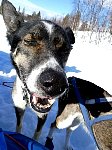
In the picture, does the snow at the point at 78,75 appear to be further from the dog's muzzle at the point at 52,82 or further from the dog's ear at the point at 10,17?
the dog's muzzle at the point at 52,82

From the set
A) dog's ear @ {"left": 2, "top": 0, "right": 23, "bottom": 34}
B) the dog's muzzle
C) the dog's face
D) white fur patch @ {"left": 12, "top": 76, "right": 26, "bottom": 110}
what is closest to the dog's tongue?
the dog's face

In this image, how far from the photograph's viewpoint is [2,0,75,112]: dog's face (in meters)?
2.97

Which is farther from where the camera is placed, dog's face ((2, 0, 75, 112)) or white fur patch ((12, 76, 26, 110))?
white fur patch ((12, 76, 26, 110))

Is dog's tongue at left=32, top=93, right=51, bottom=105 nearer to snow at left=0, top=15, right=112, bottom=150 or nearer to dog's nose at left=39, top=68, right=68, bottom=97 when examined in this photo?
dog's nose at left=39, top=68, right=68, bottom=97

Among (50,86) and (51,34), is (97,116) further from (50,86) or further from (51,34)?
(51,34)

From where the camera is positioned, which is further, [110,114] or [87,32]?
[87,32]

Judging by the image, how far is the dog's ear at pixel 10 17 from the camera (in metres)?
3.94

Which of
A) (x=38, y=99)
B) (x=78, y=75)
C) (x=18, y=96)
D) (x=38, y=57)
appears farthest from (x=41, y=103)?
(x=78, y=75)

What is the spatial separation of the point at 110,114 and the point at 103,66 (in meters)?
9.12

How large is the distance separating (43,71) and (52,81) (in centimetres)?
14

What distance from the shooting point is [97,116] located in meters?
3.42

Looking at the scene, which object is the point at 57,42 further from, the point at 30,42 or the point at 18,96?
the point at 18,96

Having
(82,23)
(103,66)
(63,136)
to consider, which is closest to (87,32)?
(82,23)

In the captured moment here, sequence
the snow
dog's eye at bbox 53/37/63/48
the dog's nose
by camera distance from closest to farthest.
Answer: the dog's nose
dog's eye at bbox 53/37/63/48
the snow
